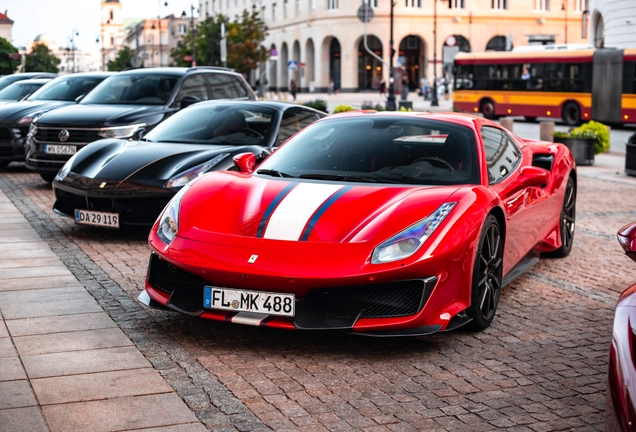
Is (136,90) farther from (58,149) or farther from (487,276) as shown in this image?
(487,276)

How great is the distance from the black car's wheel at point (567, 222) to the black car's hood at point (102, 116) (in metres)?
6.04

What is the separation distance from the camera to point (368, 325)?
16.3 ft

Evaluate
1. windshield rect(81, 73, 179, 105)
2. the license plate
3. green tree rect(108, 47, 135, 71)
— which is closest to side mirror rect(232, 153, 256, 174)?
the license plate

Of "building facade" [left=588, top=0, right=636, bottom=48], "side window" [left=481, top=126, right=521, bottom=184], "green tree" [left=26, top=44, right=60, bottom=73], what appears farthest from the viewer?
"green tree" [left=26, top=44, right=60, bottom=73]

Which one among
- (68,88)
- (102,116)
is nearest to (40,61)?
(68,88)

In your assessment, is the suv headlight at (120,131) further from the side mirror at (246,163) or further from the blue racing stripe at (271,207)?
the blue racing stripe at (271,207)

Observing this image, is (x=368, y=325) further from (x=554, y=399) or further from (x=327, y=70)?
(x=327, y=70)

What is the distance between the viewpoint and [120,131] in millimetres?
12211

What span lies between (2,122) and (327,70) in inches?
2530

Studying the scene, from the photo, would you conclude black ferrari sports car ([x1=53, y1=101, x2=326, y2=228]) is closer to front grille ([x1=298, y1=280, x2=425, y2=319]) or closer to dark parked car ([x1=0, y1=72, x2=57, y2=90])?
front grille ([x1=298, y1=280, x2=425, y2=319])

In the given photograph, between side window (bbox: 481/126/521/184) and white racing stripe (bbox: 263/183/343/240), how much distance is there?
4.07 ft

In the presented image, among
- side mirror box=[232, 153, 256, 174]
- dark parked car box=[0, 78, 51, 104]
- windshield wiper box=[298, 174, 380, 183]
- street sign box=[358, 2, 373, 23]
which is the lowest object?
windshield wiper box=[298, 174, 380, 183]

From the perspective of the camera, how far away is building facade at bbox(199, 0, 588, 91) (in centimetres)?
7425

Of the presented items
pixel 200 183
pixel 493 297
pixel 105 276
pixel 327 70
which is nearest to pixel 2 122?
pixel 105 276
